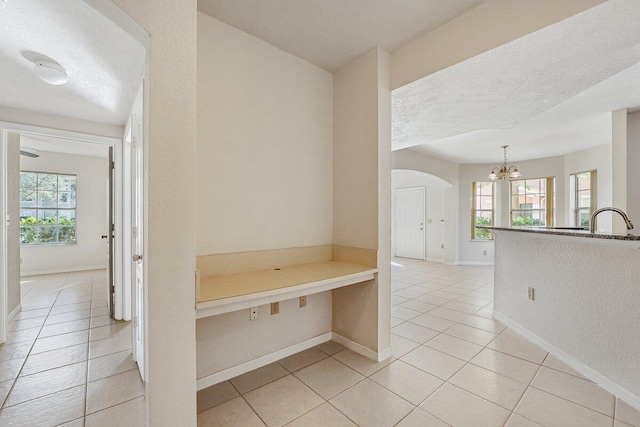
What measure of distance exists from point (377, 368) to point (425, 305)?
187 centimetres

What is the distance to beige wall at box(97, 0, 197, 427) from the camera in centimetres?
126

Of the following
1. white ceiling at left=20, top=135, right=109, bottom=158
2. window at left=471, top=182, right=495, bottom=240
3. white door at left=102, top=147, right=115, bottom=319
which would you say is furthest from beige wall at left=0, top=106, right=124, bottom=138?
window at left=471, top=182, right=495, bottom=240

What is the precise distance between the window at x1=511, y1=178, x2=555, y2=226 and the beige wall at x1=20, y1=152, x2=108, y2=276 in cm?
992

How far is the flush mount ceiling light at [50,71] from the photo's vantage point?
198 cm

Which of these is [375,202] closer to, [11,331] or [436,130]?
[436,130]

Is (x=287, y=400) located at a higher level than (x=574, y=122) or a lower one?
lower

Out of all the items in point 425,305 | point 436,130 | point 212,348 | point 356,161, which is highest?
point 436,130

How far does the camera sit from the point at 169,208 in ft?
4.34

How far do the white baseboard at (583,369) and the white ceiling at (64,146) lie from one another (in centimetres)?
645

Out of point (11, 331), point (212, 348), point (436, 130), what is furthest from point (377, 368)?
point (11, 331)

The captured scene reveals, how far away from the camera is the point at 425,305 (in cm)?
379

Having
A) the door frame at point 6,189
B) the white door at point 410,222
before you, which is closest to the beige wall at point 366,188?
the door frame at point 6,189

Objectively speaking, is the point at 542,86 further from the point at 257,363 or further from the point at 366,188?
the point at 257,363

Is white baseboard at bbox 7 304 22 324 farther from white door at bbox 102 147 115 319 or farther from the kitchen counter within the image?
the kitchen counter
